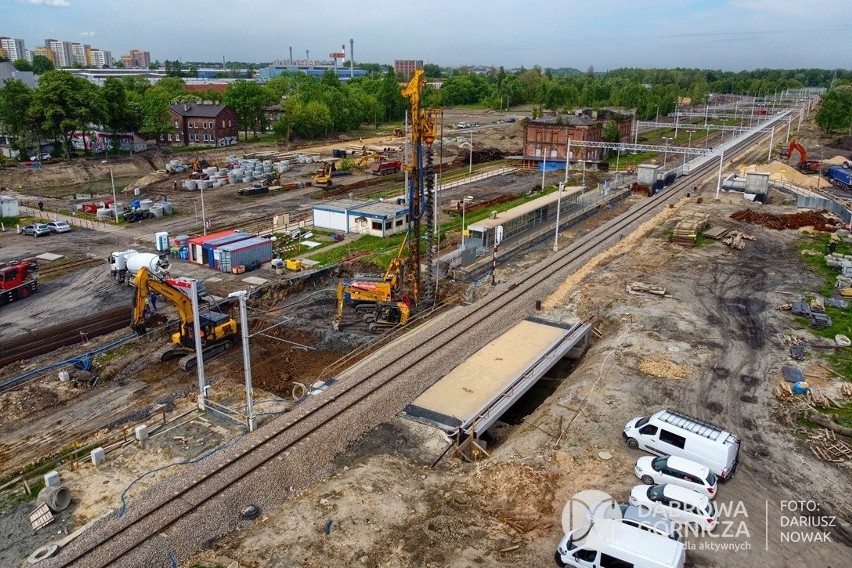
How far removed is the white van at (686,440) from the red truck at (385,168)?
195 ft

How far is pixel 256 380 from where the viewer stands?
26797 millimetres

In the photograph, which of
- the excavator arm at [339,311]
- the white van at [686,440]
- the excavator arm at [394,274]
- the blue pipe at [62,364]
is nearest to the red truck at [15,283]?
the blue pipe at [62,364]

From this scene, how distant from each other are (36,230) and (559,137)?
59.7 m

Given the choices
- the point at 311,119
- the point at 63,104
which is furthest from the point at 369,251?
the point at 311,119

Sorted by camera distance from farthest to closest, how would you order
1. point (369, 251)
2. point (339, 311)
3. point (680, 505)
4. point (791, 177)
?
point (791, 177)
point (369, 251)
point (339, 311)
point (680, 505)

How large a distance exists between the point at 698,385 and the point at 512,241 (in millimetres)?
21956

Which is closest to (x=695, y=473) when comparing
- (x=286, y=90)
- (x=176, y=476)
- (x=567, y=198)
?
(x=176, y=476)

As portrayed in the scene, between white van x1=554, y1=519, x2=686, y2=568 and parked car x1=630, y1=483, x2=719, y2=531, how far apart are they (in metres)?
1.41

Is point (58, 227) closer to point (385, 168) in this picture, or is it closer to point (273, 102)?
point (385, 168)

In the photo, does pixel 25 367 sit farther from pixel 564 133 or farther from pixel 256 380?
pixel 564 133

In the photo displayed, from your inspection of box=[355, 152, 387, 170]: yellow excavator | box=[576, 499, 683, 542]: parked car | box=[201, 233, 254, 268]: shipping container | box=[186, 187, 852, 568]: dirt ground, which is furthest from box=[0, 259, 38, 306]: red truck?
box=[355, 152, 387, 170]: yellow excavator

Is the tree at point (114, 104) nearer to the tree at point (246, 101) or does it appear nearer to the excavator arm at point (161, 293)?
the tree at point (246, 101)

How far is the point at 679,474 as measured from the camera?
1714cm

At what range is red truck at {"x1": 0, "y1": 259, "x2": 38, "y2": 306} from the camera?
113 feet
